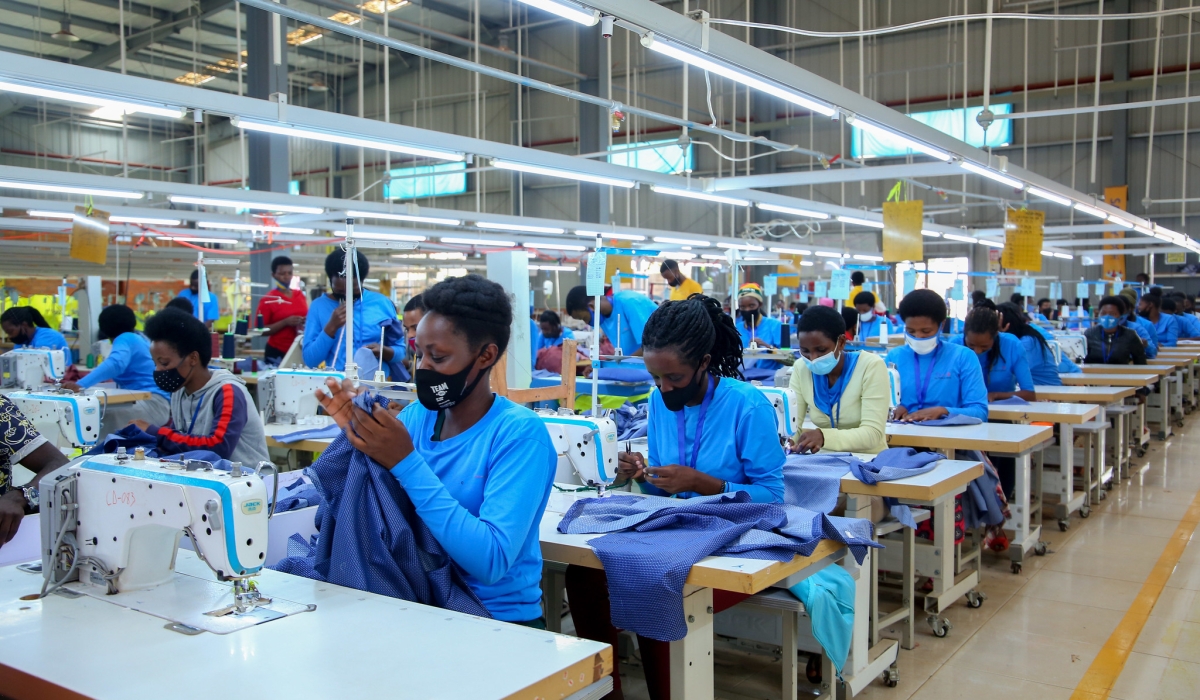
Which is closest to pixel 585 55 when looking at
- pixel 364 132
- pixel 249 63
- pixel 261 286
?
pixel 249 63

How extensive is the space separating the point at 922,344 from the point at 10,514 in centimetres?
381

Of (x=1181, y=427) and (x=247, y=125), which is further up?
(x=247, y=125)

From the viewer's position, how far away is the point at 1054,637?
3.72 metres

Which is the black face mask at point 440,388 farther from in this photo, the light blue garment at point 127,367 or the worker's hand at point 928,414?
the light blue garment at point 127,367

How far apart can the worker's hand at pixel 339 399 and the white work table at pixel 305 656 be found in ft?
1.19

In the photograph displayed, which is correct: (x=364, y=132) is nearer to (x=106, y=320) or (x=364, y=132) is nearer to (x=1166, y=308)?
(x=106, y=320)

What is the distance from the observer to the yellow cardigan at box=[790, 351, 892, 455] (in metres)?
3.79

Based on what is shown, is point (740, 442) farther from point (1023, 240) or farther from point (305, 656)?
point (1023, 240)

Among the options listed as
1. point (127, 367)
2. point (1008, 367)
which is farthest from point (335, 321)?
point (1008, 367)

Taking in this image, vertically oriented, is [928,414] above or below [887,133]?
below

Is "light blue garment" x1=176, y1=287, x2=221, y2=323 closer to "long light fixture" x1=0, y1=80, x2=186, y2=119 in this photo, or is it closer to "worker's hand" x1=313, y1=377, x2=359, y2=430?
"long light fixture" x1=0, y1=80, x2=186, y2=119

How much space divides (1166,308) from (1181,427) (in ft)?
11.7

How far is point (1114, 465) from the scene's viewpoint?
6762mm

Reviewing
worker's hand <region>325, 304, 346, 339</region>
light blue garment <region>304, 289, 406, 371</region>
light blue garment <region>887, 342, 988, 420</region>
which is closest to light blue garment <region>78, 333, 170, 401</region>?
light blue garment <region>304, 289, 406, 371</region>
